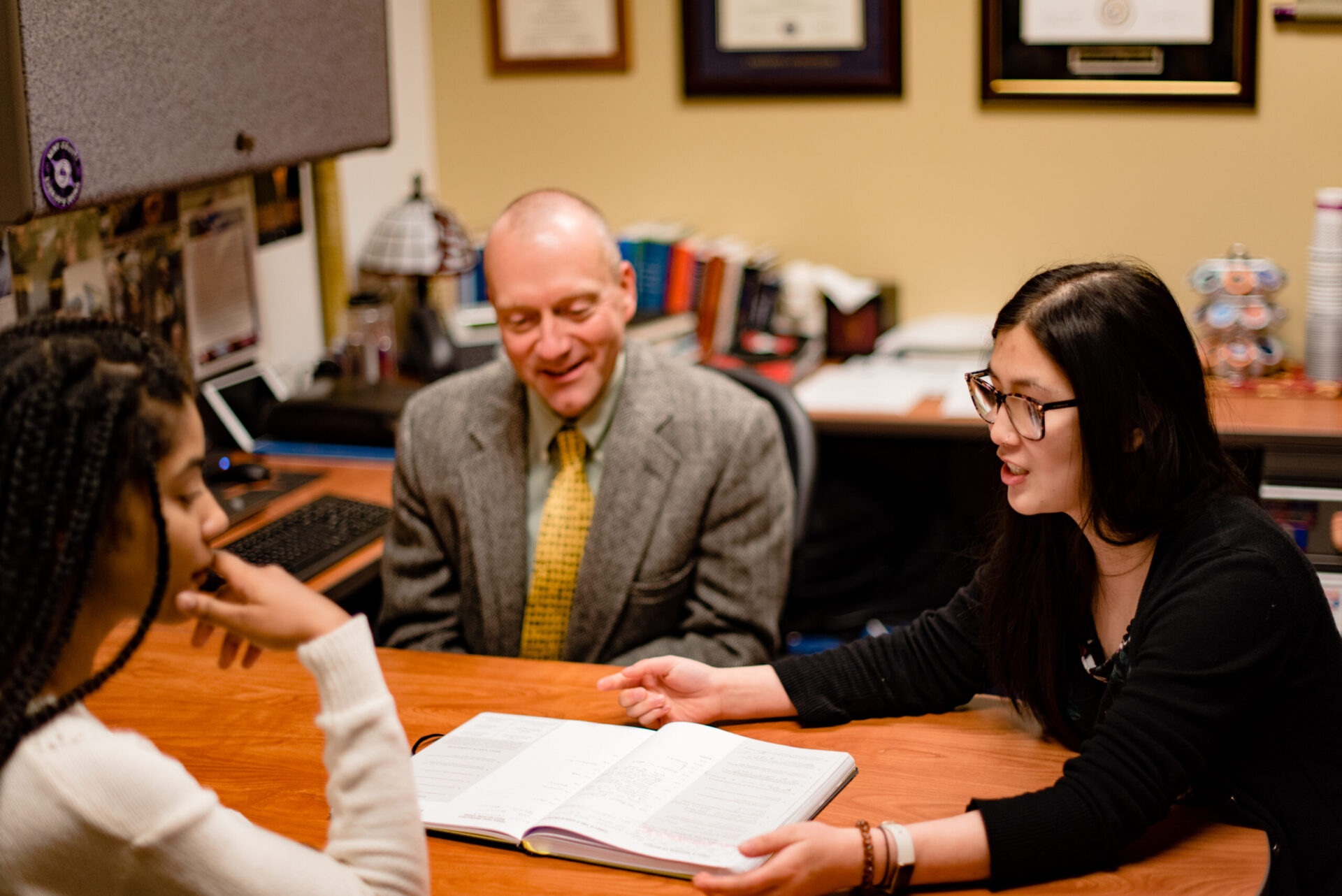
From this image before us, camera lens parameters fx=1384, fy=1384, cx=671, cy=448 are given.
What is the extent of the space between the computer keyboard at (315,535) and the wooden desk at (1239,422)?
3.12 feet

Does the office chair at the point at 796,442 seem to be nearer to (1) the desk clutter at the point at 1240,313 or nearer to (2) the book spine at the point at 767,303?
(2) the book spine at the point at 767,303

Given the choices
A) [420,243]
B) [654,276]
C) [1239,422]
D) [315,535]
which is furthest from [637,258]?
[1239,422]

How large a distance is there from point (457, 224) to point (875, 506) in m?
1.17

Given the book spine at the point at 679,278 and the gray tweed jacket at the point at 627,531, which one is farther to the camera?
the book spine at the point at 679,278

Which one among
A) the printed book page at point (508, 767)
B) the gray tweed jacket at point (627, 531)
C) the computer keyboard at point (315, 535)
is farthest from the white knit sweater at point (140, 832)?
the computer keyboard at point (315, 535)

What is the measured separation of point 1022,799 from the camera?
4.21 feet

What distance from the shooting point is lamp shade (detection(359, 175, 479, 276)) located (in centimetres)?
315

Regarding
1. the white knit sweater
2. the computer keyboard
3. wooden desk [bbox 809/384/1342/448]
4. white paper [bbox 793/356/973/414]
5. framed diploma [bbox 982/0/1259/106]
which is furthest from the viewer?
framed diploma [bbox 982/0/1259/106]

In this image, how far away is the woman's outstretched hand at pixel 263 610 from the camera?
1.15 meters

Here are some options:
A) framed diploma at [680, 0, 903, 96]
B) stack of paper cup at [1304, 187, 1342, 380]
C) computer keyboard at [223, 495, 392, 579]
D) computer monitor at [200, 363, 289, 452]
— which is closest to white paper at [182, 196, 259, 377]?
computer monitor at [200, 363, 289, 452]

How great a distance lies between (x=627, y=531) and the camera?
78.9 inches

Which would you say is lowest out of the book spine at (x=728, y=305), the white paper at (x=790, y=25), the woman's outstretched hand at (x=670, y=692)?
the woman's outstretched hand at (x=670, y=692)

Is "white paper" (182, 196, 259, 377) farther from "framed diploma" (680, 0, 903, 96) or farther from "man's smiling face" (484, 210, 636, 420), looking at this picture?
"framed diploma" (680, 0, 903, 96)

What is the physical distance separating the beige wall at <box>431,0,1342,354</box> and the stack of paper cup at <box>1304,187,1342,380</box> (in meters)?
0.25
